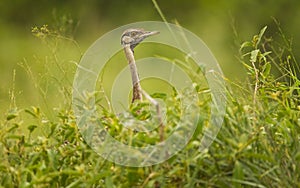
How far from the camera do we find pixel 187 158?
2994mm

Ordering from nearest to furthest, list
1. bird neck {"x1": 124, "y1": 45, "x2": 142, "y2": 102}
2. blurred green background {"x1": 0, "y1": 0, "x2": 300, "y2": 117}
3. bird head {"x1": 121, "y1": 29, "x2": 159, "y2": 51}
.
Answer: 1. bird neck {"x1": 124, "y1": 45, "x2": 142, "y2": 102}
2. bird head {"x1": 121, "y1": 29, "x2": 159, "y2": 51}
3. blurred green background {"x1": 0, "y1": 0, "x2": 300, "y2": 117}

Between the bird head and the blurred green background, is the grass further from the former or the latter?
the blurred green background

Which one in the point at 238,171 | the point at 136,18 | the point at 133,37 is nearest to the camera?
the point at 238,171

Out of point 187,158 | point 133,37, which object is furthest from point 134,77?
point 187,158

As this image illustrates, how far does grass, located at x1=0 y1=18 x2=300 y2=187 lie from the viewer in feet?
9.86

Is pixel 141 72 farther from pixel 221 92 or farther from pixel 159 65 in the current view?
pixel 221 92

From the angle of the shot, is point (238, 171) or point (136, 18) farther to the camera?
point (136, 18)

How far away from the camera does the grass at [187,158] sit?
3006 mm

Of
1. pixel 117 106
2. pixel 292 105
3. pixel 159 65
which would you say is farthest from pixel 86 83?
pixel 159 65

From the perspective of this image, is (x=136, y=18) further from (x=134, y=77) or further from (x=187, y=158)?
(x=187, y=158)

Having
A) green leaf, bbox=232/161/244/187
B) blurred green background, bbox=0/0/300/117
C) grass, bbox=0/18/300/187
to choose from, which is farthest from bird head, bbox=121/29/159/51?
blurred green background, bbox=0/0/300/117

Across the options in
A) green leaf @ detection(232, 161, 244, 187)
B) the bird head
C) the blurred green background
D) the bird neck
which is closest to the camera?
green leaf @ detection(232, 161, 244, 187)

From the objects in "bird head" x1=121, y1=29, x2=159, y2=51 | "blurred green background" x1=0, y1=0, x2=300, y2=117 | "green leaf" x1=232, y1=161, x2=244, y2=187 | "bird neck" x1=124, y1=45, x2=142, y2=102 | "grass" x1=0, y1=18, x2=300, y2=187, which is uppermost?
"blurred green background" x1=0, y1=0, x2=300, y2=117

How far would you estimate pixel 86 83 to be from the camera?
12.1 ft
